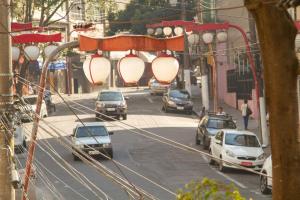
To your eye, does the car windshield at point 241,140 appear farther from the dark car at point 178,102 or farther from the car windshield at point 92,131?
the dark car at point 178,102

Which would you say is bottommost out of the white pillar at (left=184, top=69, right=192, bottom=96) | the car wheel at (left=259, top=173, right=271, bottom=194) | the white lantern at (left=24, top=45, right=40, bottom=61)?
the car wheel at (left=259, top=173, right=271, bottom=194)

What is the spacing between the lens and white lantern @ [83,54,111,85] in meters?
8.66

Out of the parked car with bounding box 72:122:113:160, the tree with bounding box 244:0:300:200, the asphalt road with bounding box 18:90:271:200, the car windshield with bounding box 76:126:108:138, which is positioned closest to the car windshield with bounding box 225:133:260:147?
the asphalt road with bounding box 18:90:271:200

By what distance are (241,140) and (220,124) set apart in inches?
217

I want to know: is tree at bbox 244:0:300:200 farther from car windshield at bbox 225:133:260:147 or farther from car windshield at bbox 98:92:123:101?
car windshield at bbox 98:92:123:101

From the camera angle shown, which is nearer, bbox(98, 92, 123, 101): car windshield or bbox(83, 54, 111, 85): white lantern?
bbox(83, 54, 111, 85): white lantern

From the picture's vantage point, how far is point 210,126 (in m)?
30.6

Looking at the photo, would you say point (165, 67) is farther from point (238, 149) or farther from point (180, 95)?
point (180, 95)

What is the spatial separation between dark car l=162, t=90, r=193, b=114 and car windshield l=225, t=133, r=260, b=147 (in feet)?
67.6

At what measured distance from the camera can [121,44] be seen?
27.3 feet

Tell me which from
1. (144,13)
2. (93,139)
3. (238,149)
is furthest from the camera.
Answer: (144,13)

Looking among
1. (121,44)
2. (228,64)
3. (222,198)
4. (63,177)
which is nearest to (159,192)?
(63,177)

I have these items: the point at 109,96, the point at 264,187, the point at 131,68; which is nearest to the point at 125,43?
the point at 131,68

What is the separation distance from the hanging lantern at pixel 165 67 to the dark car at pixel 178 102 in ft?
123
